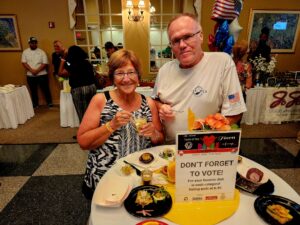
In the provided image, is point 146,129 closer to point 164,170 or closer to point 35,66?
point 164,170

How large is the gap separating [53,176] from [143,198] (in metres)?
2.17

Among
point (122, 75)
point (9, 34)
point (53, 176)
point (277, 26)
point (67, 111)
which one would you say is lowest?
point (53, 176)

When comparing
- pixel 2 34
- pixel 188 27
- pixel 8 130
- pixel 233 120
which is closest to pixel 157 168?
pixel 233 120

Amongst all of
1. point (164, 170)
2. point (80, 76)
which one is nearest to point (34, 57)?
point (80, 76)

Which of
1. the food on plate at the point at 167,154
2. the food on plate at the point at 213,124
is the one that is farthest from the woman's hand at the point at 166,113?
the food on plate at the point at 213,124

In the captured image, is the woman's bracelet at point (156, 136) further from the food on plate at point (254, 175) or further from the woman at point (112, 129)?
the food on plate at point (254, 175)

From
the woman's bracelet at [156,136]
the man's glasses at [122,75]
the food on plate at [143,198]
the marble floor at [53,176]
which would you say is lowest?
the marble floor at [53,176]

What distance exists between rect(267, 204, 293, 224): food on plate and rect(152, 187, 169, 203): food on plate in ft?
1.45

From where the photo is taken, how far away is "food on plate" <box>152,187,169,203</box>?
1.00 metres

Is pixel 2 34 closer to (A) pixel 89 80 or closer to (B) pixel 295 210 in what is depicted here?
(A) pixel 89 80

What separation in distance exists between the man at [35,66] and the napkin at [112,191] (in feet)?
18.6

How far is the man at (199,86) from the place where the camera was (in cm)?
142

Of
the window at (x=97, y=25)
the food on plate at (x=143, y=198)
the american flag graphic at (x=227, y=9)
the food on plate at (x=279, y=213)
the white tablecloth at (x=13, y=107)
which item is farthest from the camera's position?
the window at (x=97, y=25)

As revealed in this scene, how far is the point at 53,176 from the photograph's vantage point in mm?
2740
